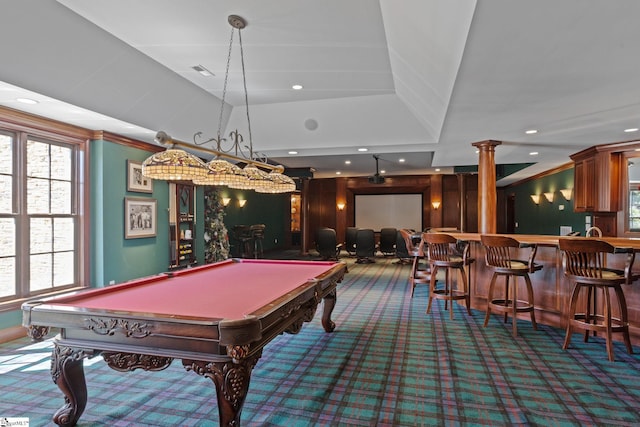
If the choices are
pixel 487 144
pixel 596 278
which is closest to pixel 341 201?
pixel 487 144

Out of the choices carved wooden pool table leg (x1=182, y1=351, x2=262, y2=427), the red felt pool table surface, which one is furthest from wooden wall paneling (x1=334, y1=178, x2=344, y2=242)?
carved wooden pool table leg (x1=182, y1=351, x2=262, y2=427)

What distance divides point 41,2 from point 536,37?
3576 mm

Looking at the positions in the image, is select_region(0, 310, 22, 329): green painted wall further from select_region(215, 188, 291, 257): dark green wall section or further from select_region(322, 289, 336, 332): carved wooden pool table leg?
select_region(215, 188, 291, 257): dark green wall section

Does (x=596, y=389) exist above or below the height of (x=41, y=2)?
below

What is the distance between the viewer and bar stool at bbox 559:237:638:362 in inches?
127

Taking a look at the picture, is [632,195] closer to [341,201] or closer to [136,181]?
[136,181]

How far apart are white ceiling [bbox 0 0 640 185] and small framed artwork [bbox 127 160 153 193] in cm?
44

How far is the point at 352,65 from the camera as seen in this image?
425 centimetres

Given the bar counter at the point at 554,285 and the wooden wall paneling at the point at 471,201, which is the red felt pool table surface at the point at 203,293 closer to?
the bar counter at the point at 554,285

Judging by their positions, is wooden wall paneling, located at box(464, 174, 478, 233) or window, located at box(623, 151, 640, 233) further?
wooden wall paneling, located at box(464, 174, 478, 233)

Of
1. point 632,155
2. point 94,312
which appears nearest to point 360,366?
point 94,312

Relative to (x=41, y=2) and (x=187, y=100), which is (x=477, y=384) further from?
(x=187, y=100)

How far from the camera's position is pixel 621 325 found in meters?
3.38

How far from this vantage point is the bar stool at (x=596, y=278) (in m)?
3.22
